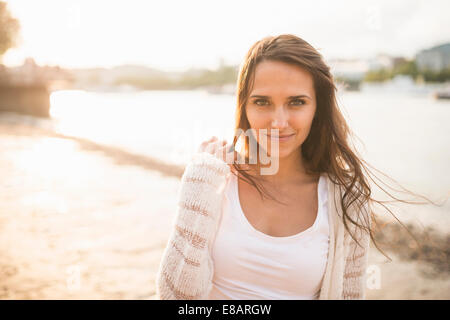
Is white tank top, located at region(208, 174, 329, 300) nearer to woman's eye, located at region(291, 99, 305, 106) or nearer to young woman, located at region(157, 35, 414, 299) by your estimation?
young woman, located at region(157, 35, 414, 299)

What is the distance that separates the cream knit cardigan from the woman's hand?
94 millimetres

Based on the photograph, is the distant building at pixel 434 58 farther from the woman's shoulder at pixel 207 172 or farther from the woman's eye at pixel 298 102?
the woman's shoulder at pixel 207 172

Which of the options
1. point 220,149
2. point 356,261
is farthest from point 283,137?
point 356,261

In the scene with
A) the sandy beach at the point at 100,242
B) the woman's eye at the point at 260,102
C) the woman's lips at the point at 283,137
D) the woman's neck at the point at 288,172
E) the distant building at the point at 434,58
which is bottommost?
the sandy beach at the point at 100,242

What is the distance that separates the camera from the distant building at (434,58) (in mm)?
88000

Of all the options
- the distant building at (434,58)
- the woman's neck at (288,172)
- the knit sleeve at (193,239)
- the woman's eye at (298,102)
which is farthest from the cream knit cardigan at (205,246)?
the distant building at (434,58)

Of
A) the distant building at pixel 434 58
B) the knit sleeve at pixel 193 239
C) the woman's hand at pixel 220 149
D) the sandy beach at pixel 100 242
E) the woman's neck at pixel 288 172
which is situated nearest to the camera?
the knit sleeve at pixel 193 239

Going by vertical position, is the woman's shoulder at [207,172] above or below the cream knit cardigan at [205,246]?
above

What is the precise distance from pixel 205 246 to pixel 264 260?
0.29 m

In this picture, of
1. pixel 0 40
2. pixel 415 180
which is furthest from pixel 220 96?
pixel 415 180

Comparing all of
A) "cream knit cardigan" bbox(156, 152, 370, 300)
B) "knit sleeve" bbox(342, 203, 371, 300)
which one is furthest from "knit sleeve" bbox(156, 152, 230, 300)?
"knit sleeve" bbox(342, 203, 371, 300)

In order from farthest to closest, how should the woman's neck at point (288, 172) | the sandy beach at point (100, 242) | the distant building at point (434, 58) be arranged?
1. the distant building at point (434, 58)
2. the sandy beach at point (100, 242)
3. the woman's neck at point (288, 172)
